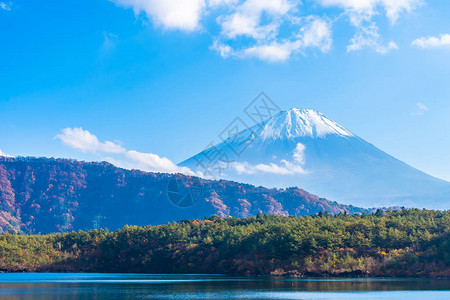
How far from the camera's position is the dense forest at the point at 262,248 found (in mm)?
58312

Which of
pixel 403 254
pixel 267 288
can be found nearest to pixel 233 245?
pixel 403 254

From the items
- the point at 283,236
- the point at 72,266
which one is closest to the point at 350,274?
the point at 283,236

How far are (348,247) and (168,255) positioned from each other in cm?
2690

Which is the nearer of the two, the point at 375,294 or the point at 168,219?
the point at 375,294

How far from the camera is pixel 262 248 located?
213 ft

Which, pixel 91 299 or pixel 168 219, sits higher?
pixel 168 219

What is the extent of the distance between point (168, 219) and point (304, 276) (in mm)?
135717

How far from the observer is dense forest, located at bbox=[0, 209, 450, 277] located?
58312 mm

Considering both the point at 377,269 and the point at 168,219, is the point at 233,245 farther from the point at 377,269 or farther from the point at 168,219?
the point at 168,219

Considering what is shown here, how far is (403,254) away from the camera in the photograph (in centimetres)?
5753

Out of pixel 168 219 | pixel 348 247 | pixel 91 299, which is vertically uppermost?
pixel 168 219

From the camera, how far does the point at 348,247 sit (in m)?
61.2

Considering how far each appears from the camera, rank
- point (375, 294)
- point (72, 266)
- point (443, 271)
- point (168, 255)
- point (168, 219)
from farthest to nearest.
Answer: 1. point (168, 219)
2. point (72, 266)
3. point (168, 255)
4. point (443, 271)
5. point (375, 294)

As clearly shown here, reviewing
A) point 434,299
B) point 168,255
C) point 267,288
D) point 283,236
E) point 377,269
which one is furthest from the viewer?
point 168,255
